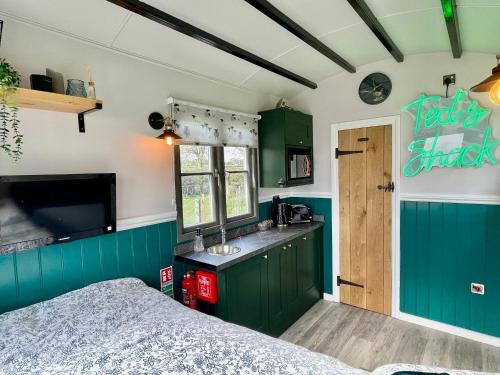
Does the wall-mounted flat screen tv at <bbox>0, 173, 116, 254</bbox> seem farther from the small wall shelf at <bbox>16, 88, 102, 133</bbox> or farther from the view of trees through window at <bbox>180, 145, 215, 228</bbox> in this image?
the view of trees through window at <bbox>180, 145, 215, 228</bbox>

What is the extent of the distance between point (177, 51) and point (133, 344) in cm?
198

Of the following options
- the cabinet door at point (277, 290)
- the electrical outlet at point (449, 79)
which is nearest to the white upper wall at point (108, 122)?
the cabinet door at point (277, 290)

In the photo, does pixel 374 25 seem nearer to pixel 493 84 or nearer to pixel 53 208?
pixel 493 84

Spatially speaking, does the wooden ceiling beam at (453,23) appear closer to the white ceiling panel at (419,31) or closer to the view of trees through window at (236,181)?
the white ceiling panel at (419,31)

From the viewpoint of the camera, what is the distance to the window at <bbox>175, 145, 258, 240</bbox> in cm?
258

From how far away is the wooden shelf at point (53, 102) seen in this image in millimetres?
1476

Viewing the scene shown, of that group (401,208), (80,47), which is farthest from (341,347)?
(80,47)

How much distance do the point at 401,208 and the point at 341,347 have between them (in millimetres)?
1512

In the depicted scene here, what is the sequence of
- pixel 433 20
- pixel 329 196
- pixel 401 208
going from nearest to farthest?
pixel 433 20, pixel 401 208, pixel 329 196

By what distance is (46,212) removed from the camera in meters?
1.64

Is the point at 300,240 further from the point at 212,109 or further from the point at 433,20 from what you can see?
the point at 433,20

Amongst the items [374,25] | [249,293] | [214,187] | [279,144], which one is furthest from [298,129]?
[249,293]

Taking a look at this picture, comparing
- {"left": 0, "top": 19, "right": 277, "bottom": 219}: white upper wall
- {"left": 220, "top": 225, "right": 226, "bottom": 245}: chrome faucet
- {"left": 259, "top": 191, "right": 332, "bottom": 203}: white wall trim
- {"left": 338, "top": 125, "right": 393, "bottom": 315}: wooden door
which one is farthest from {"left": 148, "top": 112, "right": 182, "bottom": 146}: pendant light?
{"left": 338, "top": 125, "right": 393, "bottom": 315}: wooden door

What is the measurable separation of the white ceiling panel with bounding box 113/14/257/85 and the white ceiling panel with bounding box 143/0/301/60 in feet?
0.56
